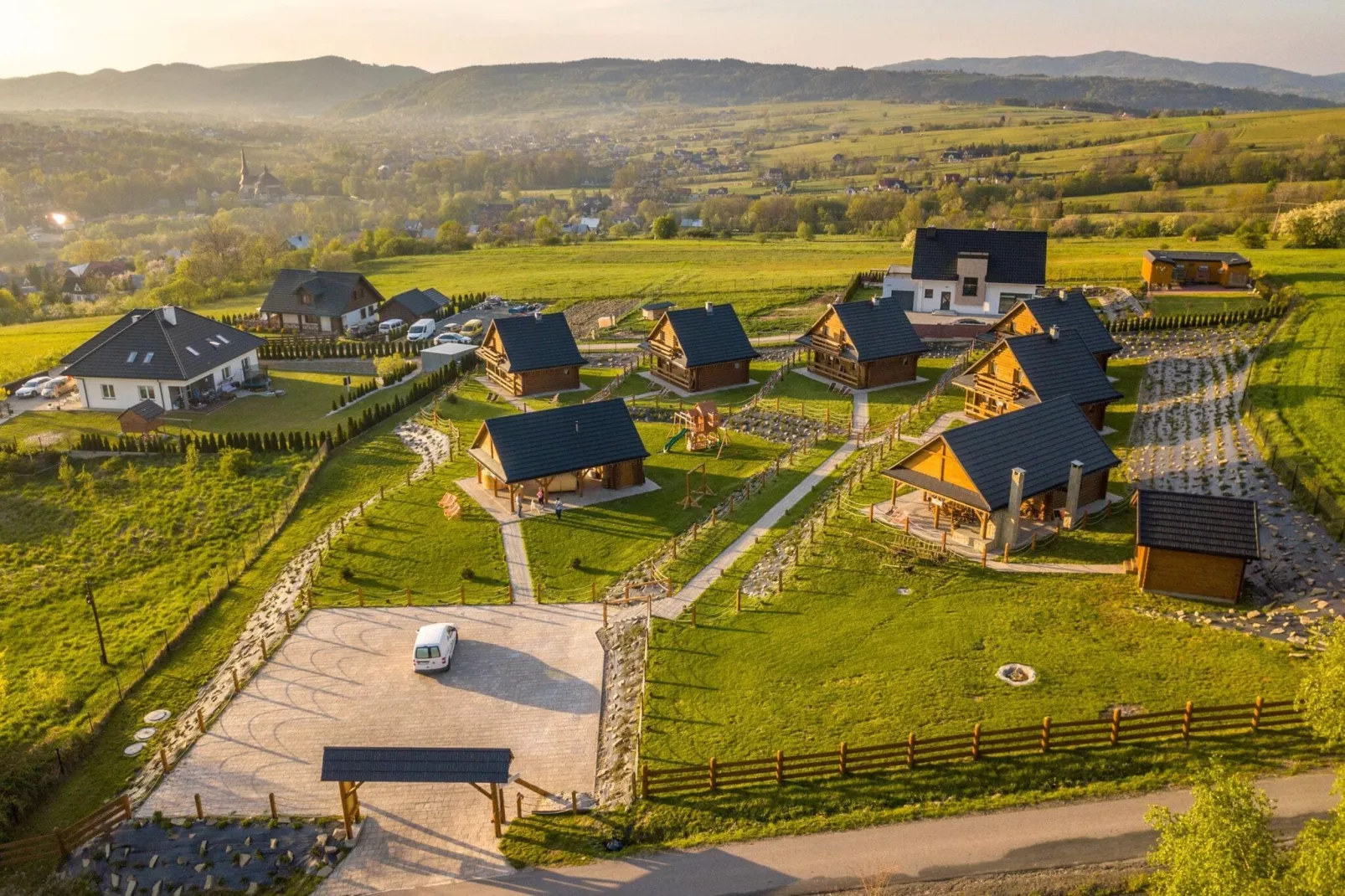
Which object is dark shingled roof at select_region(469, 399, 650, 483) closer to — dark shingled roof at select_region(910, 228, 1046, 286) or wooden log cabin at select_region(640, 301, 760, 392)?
wooden log cabin at select_region(640, 301, 760, 392)

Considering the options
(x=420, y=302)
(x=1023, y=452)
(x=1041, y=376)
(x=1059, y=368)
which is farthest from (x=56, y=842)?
(x=420, y=302)

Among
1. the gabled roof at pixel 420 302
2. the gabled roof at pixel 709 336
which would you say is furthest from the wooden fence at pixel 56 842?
the gabled roof at pixel 420 302

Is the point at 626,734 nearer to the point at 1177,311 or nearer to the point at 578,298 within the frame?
the point at 1177,311

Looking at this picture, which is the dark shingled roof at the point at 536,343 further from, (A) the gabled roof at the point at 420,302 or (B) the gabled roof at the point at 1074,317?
(B) the gabled roof at the point at 1074,317

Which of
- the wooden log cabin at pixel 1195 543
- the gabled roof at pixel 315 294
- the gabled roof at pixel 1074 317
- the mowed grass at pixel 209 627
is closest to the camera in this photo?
the mowed grass at pixel 209 627

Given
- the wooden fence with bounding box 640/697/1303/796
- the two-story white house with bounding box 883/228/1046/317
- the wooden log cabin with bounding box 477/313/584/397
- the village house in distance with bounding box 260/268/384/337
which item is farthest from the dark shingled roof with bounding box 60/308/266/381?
the wooden fence with bounding box 640/697/1303/796
